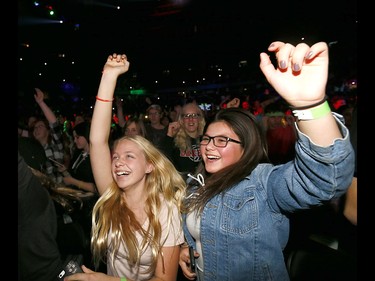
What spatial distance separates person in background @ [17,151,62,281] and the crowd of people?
22 millimetres

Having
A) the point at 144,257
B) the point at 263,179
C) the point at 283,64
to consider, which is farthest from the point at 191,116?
the point at 283,64

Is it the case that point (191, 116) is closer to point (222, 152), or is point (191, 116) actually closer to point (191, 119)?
point (191, 119)

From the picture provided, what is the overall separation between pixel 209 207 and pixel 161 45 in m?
23.0

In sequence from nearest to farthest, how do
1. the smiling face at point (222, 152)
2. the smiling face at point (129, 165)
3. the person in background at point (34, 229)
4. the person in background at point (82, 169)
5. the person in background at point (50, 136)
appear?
1. the person in background at point (34, 229)
2. the smiling face at point (222, 152)
3. the smiling face at point (129, 165)
4. the person in background at point (82, 169)
5. the person in background at point (50, 136)

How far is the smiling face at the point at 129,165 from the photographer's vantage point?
227 cm

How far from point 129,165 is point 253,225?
1115 millimetres

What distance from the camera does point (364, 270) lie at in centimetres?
108

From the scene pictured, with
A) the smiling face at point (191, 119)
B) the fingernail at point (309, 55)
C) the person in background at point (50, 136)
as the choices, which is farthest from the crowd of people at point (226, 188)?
the person in background at point (50, 136)

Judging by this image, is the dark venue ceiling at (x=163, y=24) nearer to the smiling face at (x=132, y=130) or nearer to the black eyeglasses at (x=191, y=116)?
the smiling face at (x=132, y=130)

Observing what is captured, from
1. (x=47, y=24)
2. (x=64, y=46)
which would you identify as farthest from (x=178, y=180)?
(x=64, y=46)

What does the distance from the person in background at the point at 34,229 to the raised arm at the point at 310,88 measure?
1.05 m


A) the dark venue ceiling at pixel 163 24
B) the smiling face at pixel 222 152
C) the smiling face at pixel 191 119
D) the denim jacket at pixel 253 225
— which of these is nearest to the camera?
the denim jacket at pixel 253 225

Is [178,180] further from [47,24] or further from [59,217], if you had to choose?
[47,24]

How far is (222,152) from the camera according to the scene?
Answer: 199cm
